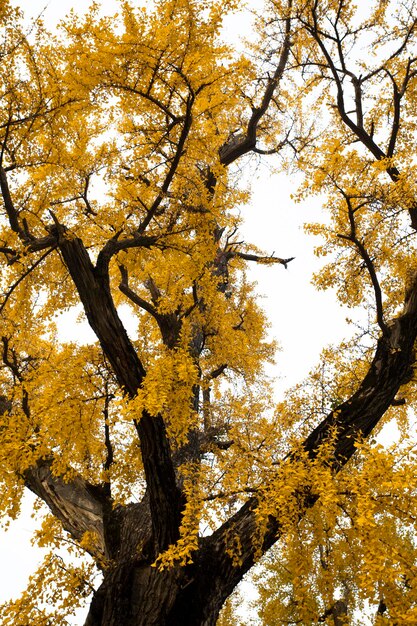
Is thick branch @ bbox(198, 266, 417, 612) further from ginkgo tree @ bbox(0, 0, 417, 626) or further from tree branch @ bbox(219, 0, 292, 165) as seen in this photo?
tree branch @ bbox(219, 0, 292, 165)

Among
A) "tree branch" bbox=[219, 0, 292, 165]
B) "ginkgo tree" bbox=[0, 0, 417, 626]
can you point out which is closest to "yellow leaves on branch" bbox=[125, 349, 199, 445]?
"ginkgo tree" bbox=[0, 0, 417, 626]

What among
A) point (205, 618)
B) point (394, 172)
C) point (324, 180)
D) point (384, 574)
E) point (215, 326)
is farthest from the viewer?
point (215, 326)

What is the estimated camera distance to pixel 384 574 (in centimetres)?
364

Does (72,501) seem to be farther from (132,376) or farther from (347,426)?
(347,426)

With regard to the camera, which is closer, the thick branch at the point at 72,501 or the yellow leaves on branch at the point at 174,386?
the yellow leaves on branch at the point at 174,386

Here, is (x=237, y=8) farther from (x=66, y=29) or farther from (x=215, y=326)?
(x=215, y=326)

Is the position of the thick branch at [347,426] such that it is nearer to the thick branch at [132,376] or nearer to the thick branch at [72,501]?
the thick branch at [132,376]

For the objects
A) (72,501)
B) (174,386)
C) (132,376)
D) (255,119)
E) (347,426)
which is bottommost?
(72,501)

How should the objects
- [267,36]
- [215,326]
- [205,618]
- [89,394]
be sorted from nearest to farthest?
[205,618]
[89,394]
[215,326]
[267,36]

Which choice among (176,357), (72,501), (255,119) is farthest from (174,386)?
(255,119)

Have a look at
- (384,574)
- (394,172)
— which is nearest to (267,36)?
(394,172)

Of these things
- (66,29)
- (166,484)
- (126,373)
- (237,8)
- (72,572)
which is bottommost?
(72,572)

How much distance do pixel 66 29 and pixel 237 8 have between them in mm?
2311

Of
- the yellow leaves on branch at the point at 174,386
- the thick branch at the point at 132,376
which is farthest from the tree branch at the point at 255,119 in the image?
the yellow leaves on branch at the point at 174,386
